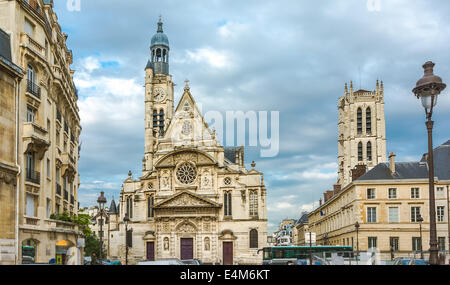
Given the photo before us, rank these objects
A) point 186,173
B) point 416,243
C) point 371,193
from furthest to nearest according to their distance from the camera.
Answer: point 186,173
point 371,193
point 416,243

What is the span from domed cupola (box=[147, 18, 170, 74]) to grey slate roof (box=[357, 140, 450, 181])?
32.9 metres

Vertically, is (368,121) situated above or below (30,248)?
above

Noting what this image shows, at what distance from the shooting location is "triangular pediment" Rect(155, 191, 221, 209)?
5212cm

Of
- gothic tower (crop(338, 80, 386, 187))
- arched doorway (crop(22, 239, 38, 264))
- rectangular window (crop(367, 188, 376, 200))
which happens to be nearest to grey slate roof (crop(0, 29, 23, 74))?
arched doorway (crop(22, 239, 38, 264))

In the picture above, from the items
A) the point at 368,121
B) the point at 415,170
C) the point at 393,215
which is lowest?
the point at 393,215

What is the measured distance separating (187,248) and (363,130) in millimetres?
43733

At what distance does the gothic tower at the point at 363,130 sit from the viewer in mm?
84000

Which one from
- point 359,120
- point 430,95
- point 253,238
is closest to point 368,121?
point 359,120

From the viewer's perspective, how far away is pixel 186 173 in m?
54.0

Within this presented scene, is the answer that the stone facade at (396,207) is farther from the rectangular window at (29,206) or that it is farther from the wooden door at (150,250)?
the rectangular window at (29,206)

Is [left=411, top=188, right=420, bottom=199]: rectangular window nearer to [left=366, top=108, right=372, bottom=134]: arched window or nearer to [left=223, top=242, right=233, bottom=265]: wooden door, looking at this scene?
[left=223, top=242, right=233, bottom=265]: wooden door

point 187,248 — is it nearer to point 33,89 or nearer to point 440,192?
point 440,192

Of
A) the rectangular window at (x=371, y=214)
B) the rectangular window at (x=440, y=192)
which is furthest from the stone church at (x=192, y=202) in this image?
the rectangular window at (x=440, y=192)
